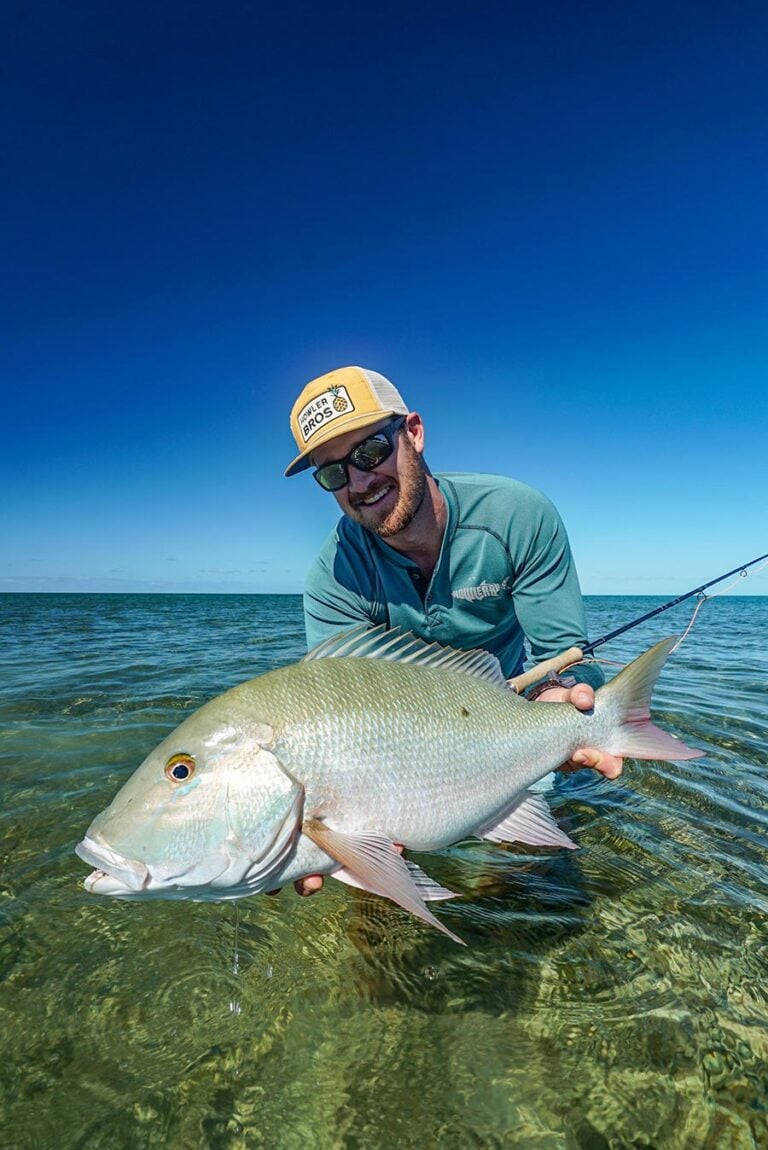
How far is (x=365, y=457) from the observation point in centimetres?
343

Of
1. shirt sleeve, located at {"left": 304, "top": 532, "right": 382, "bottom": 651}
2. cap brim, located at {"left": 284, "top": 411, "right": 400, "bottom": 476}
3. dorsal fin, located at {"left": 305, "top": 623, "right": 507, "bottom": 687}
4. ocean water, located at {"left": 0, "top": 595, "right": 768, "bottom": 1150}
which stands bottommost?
ocean water, located at {"left": 0, "top": 595, "right": 768, "bottom": 1150}

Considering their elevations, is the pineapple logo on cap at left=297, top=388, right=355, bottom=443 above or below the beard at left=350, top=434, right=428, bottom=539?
above

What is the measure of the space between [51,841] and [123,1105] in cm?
220

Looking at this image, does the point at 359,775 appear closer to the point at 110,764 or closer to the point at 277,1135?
the point at 277,1135

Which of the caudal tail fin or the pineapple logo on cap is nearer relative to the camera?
the caudal tail fin

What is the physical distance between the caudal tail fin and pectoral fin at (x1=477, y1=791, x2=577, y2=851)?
45 centimetres

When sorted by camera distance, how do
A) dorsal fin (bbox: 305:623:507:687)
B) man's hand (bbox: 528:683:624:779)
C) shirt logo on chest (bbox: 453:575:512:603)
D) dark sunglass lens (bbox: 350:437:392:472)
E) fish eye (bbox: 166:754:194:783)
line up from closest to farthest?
1. fish eye (bbox: 166:754:194:783)
2. dorsal fin (bbox: 305:623:507:687)
3. man's hand (bbox: 528:683:624:779)
4. dark sunglass lens (bbox: 350:437:392:472)
5. shirt logo on chest (bbox: 453:575:512:603)

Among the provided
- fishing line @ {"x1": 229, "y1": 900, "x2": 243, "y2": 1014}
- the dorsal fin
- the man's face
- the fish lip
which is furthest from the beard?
the fish lip

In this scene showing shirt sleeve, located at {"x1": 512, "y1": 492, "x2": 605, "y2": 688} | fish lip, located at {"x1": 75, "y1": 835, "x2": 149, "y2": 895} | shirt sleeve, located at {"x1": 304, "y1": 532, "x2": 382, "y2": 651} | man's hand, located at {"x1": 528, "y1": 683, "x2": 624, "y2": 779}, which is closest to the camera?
fish lip, located at {"x1": 75, "y1": 835, "x2": 149, "y2": 895}

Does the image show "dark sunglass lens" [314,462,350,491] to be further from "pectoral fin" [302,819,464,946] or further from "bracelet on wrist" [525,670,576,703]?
"pectoral fin" [302,819,464,946]

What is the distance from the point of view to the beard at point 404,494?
3510mm

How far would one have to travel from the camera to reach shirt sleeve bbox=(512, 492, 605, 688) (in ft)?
11.9

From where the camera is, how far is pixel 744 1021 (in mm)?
2189

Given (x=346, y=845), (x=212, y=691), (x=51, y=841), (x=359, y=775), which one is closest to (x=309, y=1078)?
(x=346, y=845)
